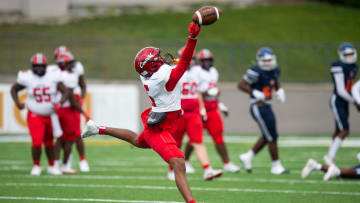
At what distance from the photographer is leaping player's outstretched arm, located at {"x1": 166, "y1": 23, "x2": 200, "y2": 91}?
6062 millimetres

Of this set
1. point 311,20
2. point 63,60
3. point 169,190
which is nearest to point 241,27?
point 311,20

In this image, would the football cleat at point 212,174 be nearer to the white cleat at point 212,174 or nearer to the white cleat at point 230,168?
the white cleat at point 212,174

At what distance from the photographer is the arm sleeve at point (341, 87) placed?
1034 cm

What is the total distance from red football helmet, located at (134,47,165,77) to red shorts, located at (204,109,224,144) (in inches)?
164

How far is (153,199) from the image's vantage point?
7.53 metres

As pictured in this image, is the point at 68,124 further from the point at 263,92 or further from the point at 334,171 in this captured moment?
the point at 334,171

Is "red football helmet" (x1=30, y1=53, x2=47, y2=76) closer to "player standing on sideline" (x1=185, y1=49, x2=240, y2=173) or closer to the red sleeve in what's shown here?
"player standing on sideline" (x1=185, y1=49, x2=240, y2=173)

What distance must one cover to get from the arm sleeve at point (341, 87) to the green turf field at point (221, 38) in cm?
938

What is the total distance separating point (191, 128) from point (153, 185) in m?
1.25

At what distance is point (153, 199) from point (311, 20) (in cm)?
2535

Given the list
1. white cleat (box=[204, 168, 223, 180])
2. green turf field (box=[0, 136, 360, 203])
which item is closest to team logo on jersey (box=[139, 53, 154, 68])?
green turf field (box=[0, 136, 360, 203])

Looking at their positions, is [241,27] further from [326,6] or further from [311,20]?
[326,6]

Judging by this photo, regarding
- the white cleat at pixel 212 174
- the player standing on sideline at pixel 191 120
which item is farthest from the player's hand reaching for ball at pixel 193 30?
the player standing on sideline at pixel 191 120

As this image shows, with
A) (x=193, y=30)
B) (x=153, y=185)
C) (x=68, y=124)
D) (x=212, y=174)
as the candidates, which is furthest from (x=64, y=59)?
(x=193, y=30)
